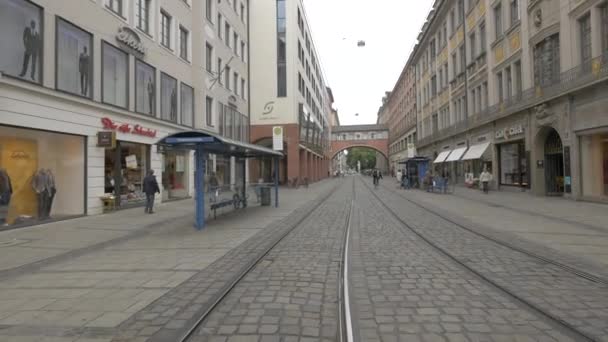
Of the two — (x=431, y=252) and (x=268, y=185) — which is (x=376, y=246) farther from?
(x=268, y=185)

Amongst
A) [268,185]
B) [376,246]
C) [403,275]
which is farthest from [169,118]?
[403,275]

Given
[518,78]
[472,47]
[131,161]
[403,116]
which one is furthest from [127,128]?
[403,116]

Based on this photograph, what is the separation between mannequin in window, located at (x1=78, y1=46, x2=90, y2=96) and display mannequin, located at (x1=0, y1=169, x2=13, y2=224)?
4145 mm

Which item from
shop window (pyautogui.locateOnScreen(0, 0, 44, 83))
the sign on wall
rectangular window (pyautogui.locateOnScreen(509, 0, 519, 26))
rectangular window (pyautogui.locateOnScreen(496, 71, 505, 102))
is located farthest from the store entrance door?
shop window (pyautogui.locateOnScreen(0, 0, 44, 83))

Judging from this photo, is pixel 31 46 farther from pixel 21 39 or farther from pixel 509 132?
pixel 509 132

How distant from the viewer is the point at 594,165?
56.4 ft

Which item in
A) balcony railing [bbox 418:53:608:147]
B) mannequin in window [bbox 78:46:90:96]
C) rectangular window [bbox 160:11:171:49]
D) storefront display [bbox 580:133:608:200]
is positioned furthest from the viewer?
rectangular window [bbox 160:11:171:49]

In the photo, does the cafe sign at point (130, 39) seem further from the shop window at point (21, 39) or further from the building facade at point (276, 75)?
the building facade at point (276, 75)

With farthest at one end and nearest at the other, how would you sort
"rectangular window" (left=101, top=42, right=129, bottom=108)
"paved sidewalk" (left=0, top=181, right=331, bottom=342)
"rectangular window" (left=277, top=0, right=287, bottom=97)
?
1. "rectangular window" (left=277, top=0, right=287, bottom=97)
2. "rectangular window" (left=101, top=42, right=129, bottom=108)
3. "paved sidewalk" (left=0, top=181, right=331, bottom=342)

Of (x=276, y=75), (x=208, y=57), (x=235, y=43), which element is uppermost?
(x=235, y=43)

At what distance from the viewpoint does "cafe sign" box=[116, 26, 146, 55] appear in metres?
16.5

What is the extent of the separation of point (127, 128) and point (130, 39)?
377 cm

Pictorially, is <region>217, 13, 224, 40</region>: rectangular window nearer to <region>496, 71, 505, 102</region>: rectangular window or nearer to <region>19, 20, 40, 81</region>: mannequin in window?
<region>19, 20, 40, 81</region>: mannequin in window

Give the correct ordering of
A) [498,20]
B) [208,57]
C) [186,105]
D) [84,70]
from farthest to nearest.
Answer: [498,20] < [208,57] < [186,105] < [84,70]
